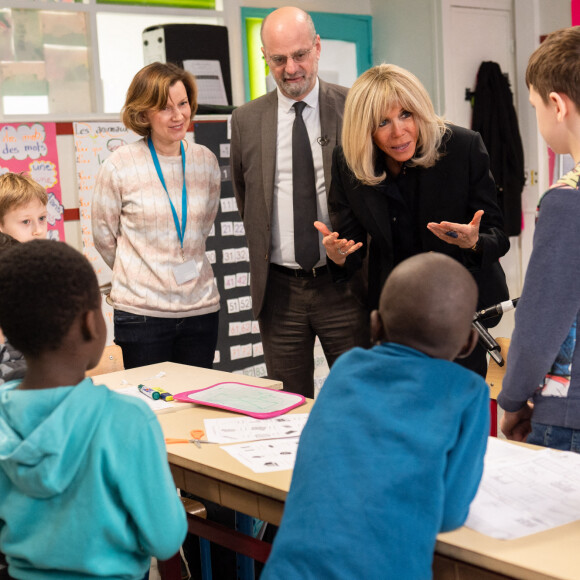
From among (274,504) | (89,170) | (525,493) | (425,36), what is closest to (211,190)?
(89,170)

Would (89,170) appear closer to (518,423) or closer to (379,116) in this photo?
(379,116)

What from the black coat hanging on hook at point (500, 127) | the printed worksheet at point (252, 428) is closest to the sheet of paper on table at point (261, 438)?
the printed worksheet at point (252, 428)

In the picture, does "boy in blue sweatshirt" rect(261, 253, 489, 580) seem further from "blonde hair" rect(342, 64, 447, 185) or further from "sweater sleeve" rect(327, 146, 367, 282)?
"sweater sleeve" rect(327, 146, 367, 282)

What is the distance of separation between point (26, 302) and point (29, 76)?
3.44 metres

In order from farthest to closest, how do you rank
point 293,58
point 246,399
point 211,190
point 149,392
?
point 211,190
point 293,58
point 149,392
point 246,399

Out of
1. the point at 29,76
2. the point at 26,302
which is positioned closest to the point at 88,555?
the point at 26,302

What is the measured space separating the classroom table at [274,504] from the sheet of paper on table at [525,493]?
0.10 ft

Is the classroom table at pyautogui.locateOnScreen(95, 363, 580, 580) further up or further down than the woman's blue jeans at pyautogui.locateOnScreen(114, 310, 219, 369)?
further down

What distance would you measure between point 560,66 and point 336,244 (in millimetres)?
1120

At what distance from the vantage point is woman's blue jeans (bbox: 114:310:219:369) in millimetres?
3076

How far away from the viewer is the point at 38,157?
425cm

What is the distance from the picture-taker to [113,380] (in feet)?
8.96

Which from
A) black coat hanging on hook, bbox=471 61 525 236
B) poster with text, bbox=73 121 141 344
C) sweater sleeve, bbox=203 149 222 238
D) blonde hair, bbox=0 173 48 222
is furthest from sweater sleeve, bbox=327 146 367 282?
black coat hanging on hook, bbox=471 61 525 236

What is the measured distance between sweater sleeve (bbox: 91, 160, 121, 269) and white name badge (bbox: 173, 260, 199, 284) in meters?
0.31
